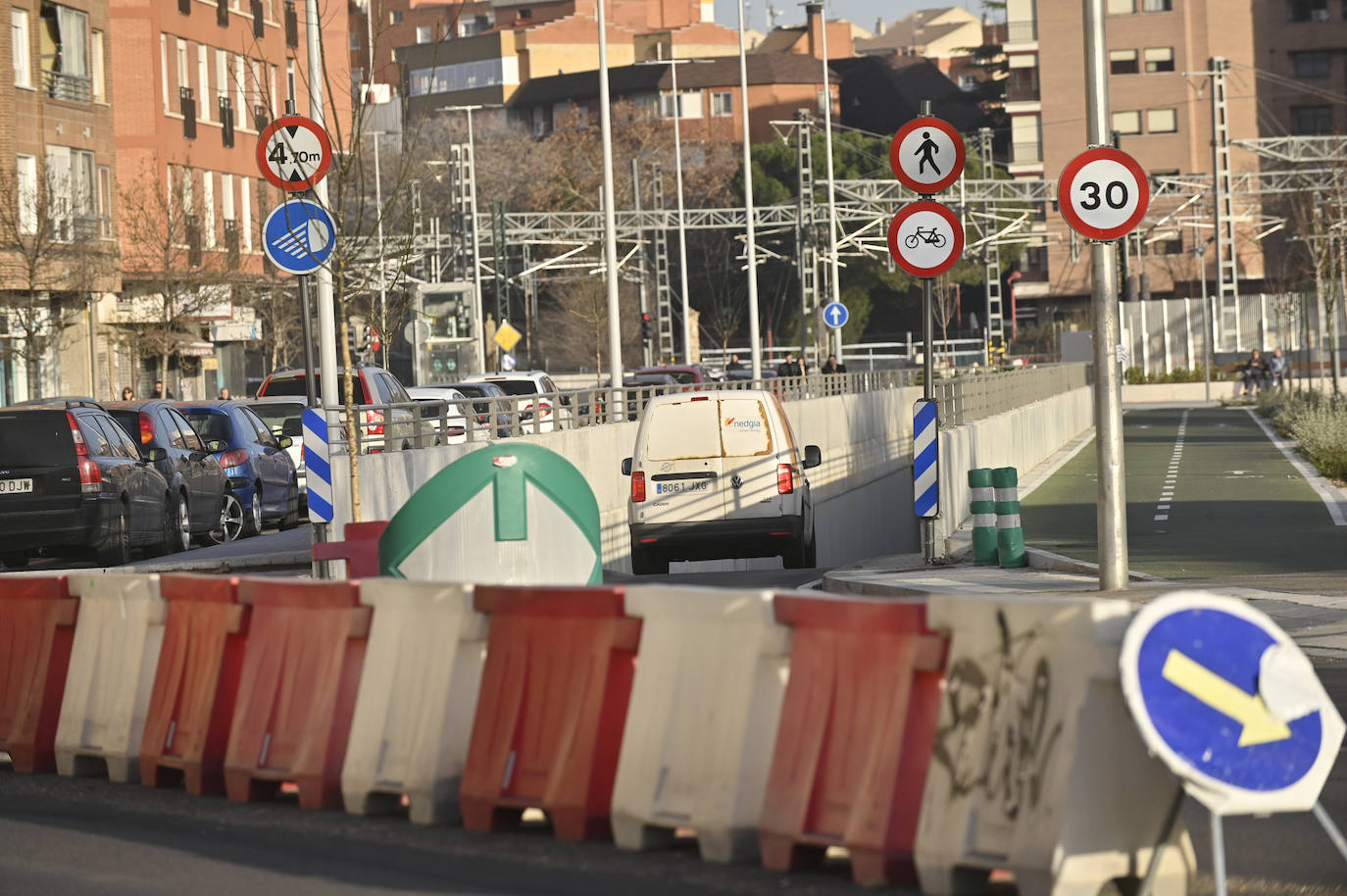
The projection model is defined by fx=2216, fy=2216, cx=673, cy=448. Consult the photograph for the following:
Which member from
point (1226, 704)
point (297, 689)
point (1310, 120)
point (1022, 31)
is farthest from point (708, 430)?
point (1310, 120)

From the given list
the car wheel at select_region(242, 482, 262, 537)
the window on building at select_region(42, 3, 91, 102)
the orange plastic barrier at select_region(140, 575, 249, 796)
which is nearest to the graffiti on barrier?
the orange plastic barrier at select_region(140, 575, 249, 796)

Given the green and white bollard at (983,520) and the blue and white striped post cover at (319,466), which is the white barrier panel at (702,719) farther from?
the blue and white striped post cover at (319,466)

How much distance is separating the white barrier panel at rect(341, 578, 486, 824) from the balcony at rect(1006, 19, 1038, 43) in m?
94.9

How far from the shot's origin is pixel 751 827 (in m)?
7.54

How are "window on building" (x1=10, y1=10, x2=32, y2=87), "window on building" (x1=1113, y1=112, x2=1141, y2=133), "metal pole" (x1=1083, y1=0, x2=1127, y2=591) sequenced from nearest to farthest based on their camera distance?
1. "metal pole" (x1=1083, y1=0, x2=1127, y2=591)
2. "window on building" (x1=10, y1=10, x2=32, y2=87)
3. "window on building" (x1=1113, y1=112, x2=1141, y2=133)

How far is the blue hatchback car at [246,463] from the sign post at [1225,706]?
2305cm

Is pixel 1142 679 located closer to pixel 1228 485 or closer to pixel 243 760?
pixel 243 760

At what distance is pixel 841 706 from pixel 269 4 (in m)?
64.2

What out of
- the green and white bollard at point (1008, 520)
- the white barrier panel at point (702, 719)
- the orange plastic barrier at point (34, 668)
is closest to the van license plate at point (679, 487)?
the green and white bollard at point (1008, 520)

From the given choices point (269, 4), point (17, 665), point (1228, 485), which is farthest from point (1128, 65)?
point (17, 665)

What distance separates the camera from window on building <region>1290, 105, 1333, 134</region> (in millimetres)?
99312

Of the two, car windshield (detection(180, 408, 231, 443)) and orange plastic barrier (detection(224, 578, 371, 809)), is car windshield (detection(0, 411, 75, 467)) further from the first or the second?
orange plastic barrier (detection(224, 578, 371, 809))

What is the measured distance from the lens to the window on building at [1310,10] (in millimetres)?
98875

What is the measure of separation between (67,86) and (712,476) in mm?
32778
